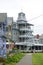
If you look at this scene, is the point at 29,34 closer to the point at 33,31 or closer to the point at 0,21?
the point at 33,31

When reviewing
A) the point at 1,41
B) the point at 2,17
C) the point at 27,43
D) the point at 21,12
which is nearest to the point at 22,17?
the point at 21,12

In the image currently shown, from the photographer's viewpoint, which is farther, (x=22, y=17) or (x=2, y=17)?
(x=22, y=17)

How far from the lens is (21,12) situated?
94250 mm

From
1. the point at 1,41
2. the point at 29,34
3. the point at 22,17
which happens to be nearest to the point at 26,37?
the point at 29,34

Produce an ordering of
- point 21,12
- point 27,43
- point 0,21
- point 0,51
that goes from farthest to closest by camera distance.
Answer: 1. point 21,12
2. point 27,43
3. point 0,21
4. point 0,51

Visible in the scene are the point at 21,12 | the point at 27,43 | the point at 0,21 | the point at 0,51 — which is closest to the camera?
the point at 0,51

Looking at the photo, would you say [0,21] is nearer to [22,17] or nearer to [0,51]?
[0,51]

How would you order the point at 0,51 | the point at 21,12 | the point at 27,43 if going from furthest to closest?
the point at 21,12 → the point at 27,43 → the point at 0,51

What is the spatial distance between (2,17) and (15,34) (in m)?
41.1

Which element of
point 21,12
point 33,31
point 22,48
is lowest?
point 22,48

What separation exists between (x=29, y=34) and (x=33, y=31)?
257 centimetres

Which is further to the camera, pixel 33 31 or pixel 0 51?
pixel 33 31

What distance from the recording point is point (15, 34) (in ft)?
287

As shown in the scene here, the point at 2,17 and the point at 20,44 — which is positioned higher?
the point at 2,17
